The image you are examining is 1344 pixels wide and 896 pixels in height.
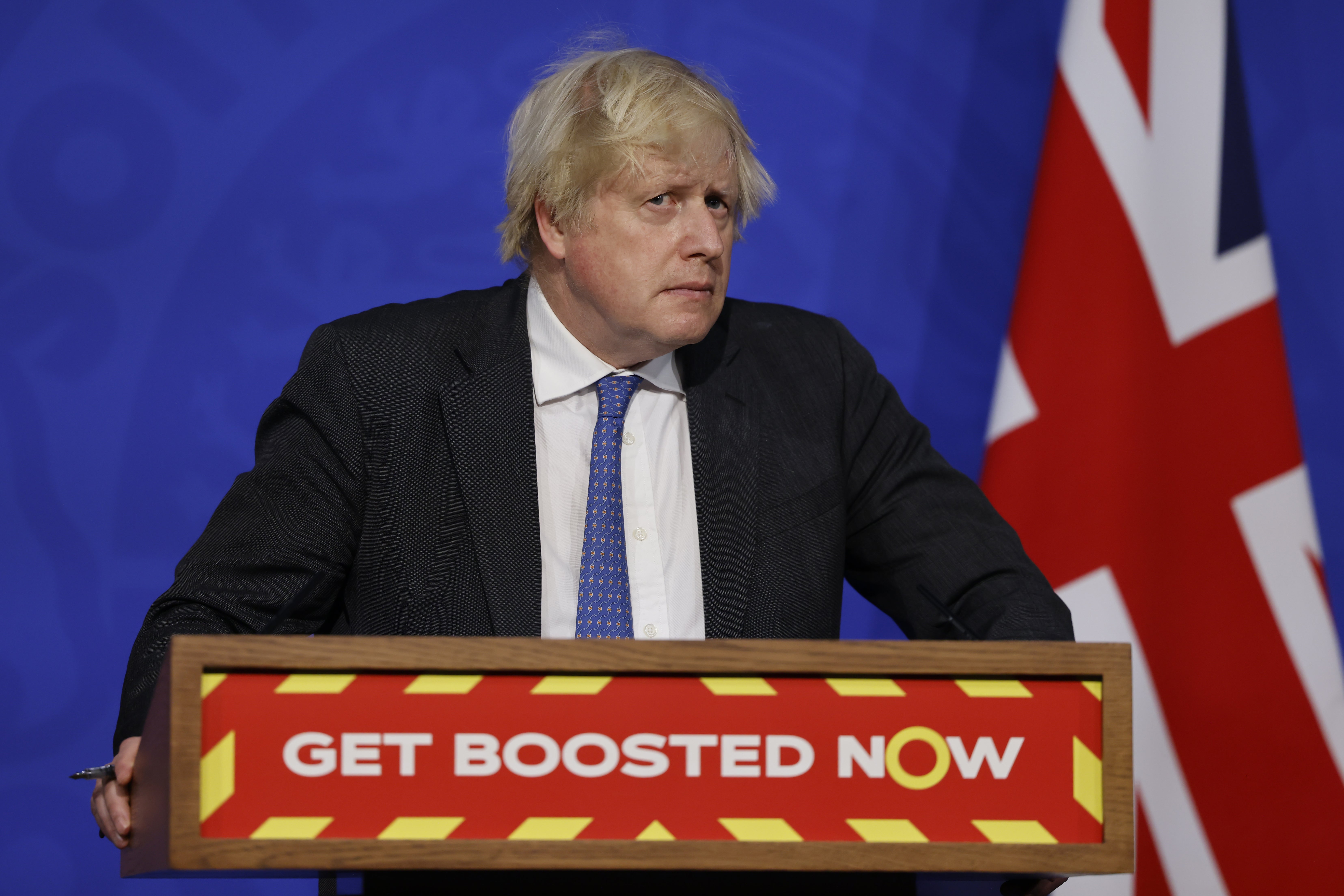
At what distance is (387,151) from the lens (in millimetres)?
2320

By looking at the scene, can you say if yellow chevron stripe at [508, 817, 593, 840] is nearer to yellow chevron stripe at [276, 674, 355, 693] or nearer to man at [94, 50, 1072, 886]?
yellow chevron stripe at [276, 674, 355, 693]

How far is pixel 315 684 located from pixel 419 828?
117 millimetres

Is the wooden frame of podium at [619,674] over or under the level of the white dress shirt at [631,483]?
under

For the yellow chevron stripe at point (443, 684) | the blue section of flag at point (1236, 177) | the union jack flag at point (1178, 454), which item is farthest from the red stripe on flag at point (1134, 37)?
the yellow chevron stripe at point (443, 684)

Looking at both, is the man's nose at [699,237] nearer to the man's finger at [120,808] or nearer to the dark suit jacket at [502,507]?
the dark suit jacket at [502,507]

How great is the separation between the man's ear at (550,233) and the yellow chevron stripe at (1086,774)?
3.15ft

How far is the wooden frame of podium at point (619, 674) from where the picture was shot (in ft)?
2.82

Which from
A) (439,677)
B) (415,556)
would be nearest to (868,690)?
(439,677)

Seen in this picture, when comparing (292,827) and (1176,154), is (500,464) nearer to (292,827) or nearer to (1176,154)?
(292,827)

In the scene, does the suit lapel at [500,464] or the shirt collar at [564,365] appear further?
the shirt collar at [564,365]

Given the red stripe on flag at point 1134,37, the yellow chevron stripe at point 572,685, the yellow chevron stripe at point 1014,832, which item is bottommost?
the yellow chevron stripe at point 1014,832

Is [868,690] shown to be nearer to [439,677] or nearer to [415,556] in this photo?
[439,677]

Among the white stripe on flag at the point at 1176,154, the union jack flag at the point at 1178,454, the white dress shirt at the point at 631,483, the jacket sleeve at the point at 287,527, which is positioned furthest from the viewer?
the white stripe on flag at the point at 1176,154

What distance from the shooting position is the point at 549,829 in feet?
2.87
